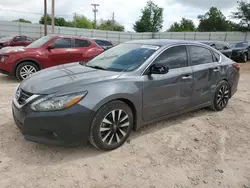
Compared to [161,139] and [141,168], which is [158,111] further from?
[141,168]

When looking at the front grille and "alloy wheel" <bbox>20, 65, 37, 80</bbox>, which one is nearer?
the front grille

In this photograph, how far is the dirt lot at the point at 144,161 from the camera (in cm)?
256

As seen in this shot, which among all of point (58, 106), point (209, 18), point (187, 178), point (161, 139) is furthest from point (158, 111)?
point (209, 18)

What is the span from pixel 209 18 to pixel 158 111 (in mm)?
52279

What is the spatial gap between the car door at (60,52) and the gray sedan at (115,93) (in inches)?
154

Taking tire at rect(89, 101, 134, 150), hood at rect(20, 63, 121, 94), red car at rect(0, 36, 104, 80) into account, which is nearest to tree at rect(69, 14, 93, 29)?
red car at rect(0, 36, 104, 80)

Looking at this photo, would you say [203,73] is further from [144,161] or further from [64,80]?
[64,80]

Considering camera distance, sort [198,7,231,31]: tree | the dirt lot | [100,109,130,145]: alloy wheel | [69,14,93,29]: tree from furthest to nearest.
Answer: [69,14,93,29]: tree → [198,7,231,31]: tree → [100,109,130,145]: alloy wheel → the dirt lot

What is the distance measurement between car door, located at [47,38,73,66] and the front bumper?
5.07 meters

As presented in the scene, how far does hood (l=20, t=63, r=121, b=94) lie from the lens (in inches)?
110

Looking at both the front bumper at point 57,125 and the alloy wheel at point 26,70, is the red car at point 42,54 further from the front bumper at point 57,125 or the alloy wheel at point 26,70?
the front bumper at point 57,125

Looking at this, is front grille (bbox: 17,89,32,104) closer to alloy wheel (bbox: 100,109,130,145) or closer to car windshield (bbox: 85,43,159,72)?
alloy wheel (bbox: 100,109,130,145)

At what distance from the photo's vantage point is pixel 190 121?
433 centimetres

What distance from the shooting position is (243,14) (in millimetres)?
30891
